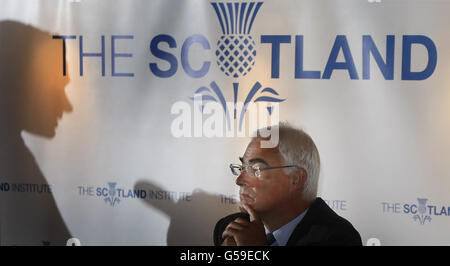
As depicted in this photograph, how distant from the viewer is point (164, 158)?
9.60 ft

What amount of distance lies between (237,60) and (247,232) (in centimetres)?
101

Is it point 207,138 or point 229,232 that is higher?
point 207,138

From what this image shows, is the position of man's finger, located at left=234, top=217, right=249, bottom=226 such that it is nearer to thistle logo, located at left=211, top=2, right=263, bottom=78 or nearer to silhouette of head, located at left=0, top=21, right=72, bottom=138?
thistle logo, located at left=211, top=2, right=263, bottom=78

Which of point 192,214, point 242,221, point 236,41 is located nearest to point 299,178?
point 242,221

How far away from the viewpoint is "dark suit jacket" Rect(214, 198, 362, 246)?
280 cm

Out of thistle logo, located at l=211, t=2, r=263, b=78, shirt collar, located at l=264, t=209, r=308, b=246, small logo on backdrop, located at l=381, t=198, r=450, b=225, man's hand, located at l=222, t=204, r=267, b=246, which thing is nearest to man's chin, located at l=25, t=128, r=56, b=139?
thistle logo, located at l=211, t=2, r=263, b=78

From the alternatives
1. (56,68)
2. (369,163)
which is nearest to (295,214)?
(369,163)

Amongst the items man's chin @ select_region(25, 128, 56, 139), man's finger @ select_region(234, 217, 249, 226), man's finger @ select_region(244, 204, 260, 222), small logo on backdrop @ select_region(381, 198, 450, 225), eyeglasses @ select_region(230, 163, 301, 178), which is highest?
man's chin @ select_region(25, 128, 56, 139)

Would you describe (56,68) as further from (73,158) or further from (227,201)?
(227,201)

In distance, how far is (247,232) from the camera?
2.88 meters

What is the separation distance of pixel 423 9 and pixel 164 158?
1.68 metres

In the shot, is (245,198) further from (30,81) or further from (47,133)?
(30,81)

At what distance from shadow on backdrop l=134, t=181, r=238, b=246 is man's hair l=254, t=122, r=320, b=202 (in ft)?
1.49

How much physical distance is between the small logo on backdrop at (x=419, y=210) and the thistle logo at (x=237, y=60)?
80 cm
